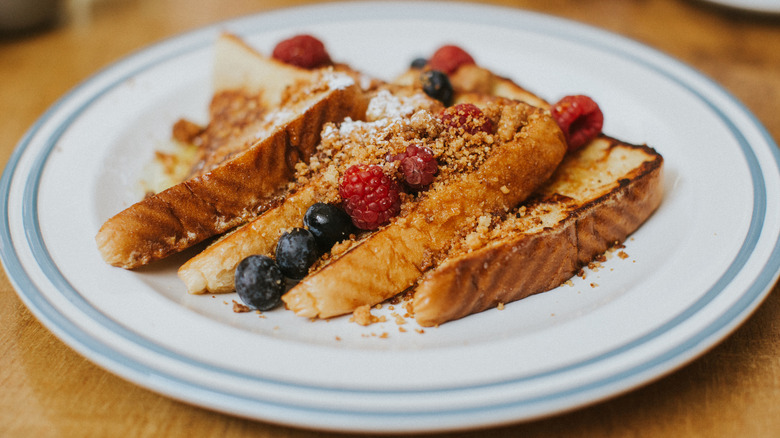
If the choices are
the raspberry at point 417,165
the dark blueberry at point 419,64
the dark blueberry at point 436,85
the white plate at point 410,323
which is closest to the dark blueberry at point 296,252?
the white plate at point 410,323

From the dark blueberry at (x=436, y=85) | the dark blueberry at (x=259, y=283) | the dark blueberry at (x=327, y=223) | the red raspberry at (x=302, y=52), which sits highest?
the dark blueberry at (x=436, y=85)

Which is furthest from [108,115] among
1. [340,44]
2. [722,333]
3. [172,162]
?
[722,333]

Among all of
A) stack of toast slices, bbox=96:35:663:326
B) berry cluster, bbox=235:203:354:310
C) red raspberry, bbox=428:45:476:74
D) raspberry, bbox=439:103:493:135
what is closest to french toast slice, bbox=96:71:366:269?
stack of toast slices, bbox=96:35:663:326

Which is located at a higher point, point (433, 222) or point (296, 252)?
point (433, 222)

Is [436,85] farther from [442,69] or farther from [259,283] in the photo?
[259,283]

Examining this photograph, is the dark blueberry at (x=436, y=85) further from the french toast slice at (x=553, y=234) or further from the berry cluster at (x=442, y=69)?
the french toast slice at (x=553, y=234)

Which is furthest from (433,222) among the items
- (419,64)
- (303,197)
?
(419,64)
